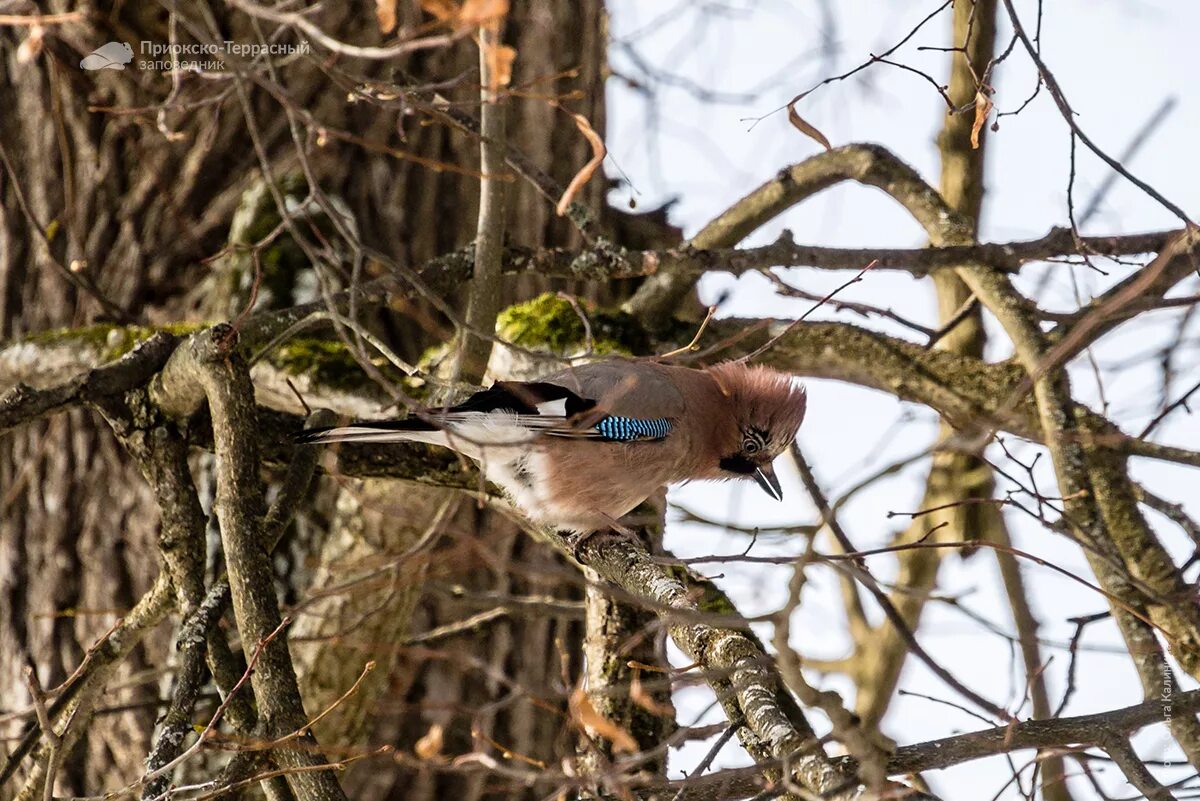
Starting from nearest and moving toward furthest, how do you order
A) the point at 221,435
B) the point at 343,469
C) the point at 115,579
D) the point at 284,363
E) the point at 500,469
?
1. the point at 221,435
2. the point at 343,469
3. the point at 500,469
4. the point at 284,363
5. the point at 115,579

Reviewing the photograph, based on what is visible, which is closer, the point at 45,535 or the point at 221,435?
the point at 221,435

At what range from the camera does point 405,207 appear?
546cm

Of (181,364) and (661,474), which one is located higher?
(661,474)

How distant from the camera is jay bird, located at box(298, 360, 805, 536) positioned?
391 centimetres

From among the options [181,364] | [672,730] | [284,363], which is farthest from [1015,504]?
[284,363]

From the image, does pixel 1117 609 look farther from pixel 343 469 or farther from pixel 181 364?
pixel 181 364

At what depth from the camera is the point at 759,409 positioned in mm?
4410

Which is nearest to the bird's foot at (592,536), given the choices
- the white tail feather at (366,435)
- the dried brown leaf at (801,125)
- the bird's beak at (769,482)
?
the white tail feather at (366,435)

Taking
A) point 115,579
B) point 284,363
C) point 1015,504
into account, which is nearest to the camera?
point 1015,504

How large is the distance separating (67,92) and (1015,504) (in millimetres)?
4482
